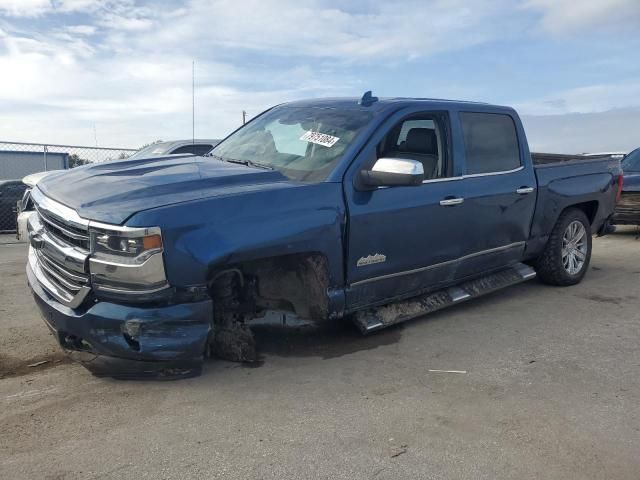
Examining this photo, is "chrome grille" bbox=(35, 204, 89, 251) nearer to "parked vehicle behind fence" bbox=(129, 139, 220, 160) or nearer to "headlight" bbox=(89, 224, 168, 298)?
"headlight" bbox=(89, 224, 168, 298)

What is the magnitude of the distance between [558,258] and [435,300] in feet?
6.33

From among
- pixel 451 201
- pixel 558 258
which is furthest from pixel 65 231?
pixel 558 258

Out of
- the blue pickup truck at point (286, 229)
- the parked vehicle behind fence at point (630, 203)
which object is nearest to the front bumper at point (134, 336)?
the blue pickup truck at point (286, 229)

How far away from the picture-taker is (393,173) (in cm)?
385

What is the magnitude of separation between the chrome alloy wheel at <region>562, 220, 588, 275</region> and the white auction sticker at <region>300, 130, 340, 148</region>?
3076mm

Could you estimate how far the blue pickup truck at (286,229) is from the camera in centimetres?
321

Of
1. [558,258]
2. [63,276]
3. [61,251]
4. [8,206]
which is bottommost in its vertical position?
[8,206]

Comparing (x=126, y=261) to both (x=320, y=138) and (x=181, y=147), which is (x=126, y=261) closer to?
(x=320, y=138)

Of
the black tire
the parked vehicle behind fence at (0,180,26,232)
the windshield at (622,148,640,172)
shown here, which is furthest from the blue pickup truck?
the parked vehicle behind fence at (0,180,26,232)

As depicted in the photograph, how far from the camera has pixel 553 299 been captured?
5641 millimetres

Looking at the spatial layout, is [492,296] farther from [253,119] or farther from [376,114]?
[253,119]

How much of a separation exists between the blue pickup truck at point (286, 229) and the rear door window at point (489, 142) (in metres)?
0.02

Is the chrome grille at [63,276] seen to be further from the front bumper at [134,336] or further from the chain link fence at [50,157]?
the chain link fence at [50,157]

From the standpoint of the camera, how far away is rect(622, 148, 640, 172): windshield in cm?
1009
